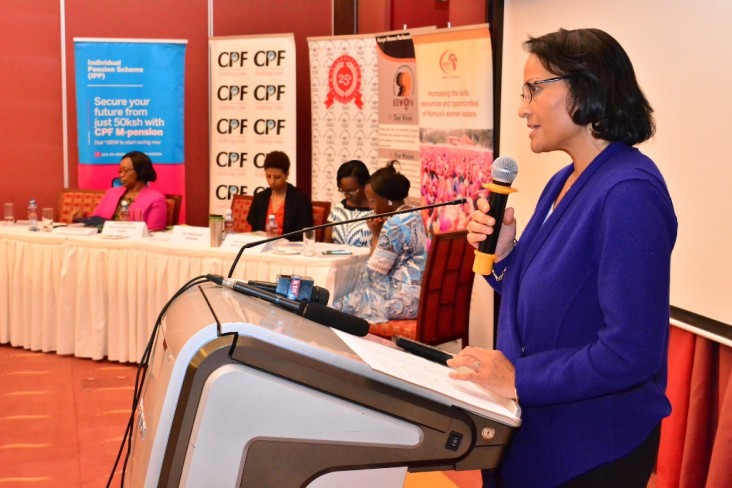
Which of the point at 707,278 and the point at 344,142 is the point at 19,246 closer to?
the point at 344,142

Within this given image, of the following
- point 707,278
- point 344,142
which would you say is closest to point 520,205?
point 707,278

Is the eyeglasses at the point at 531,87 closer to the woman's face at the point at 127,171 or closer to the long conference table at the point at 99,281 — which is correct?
the long conference table at the point at 99,281

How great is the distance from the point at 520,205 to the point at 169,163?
11.7ft

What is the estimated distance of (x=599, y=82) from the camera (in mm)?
1252

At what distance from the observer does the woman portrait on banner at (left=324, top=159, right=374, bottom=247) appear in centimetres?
524

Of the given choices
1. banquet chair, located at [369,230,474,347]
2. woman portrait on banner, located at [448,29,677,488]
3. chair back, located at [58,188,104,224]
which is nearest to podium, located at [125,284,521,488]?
woman portrait on banner, located at [448,29,677,488]

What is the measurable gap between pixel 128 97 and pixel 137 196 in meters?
1.62

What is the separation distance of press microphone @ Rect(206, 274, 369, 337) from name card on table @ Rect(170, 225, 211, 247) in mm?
3732

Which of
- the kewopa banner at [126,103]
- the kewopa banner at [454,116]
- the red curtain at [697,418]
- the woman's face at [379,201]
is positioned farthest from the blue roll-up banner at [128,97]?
the red curtain at [697,418]

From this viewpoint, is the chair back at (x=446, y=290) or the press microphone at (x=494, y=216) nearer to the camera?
the press microphone at (x=494, y=216)

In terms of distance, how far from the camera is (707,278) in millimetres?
2854

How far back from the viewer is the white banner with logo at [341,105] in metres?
6.70

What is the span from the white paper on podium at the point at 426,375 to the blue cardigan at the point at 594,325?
0.07 metres

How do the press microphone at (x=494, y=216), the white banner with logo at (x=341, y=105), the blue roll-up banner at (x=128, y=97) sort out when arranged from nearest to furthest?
1. the press microphone at (x=494, y=216)
2. the white banner with logo at (x=341, y=105)
3. the blue roll-up banner at (x=128, y=97)
